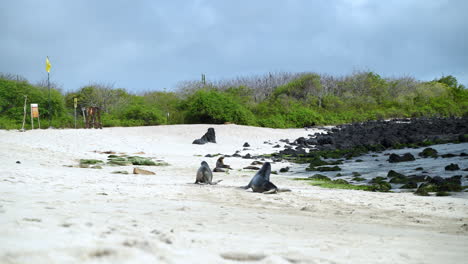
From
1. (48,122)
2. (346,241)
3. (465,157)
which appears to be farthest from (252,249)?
(48,122)

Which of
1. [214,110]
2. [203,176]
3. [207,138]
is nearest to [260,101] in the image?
[214,110]

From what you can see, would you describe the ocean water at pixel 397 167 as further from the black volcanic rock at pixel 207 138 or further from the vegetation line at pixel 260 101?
the vegetation line at pixel 260 101

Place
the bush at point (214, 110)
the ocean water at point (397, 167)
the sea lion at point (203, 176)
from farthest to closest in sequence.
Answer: the bush at point (214, 110), the ocean water at point (397, 167), the sea lion at point (203, 176)

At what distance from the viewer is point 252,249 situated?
9.74 ft

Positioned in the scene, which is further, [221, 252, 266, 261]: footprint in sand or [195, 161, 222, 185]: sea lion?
[195, 161, 222, 185]: sea lion

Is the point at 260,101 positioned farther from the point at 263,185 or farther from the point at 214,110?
the point at 263,185

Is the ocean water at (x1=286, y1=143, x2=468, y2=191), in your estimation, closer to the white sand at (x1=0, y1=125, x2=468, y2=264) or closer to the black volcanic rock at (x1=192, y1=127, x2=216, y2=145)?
the white sand at (x1=0, y1=125, x2=468, y2=264)

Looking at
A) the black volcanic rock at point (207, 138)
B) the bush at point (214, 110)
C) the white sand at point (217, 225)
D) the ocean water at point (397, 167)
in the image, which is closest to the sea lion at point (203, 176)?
the white sand at point (217, 225)

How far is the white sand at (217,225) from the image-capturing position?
2721 millimetres

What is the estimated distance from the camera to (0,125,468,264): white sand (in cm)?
272

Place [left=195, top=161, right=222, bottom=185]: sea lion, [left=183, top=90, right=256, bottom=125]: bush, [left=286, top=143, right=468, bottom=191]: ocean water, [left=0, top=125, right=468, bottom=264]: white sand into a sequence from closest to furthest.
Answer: [left=0, top=125, right=468, bottom=264]: white sand → [left=195, top=161, right=222, bottom=185]: sea lion → [left=286, top=143, right=468, bottom=191]: ocean water → [left=183, top=90, right=256, bottom=125]: bush

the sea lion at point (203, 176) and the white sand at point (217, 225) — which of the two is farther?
the sea lion at point (203, 176)

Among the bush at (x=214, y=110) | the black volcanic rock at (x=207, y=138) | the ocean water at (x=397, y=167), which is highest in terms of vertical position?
the bush at (x=214, y=110)

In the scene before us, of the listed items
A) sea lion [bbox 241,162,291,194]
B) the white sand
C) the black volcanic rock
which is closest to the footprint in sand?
the white sand
